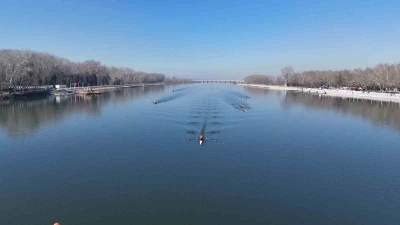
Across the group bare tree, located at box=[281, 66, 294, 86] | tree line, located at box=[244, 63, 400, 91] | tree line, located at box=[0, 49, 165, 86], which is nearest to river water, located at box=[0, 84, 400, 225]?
tree line, located at box=[0, 49, 165, 86]

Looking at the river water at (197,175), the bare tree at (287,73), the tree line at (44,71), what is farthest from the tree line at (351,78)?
the tree line at (44,71)

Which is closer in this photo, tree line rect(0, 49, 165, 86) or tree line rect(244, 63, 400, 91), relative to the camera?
tree line rect(0, 49, 165, 86)

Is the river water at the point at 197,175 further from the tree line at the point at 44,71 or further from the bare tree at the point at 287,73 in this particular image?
the bare tree at the point at 287,73

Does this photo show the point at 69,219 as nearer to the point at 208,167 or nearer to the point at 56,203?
the point at 56,203

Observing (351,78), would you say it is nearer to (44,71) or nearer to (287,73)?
(287,73)

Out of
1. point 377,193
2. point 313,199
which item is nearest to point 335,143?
point 377,193

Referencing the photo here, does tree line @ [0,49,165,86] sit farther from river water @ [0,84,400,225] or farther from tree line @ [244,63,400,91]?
tree line @ [244,63,400,91]
